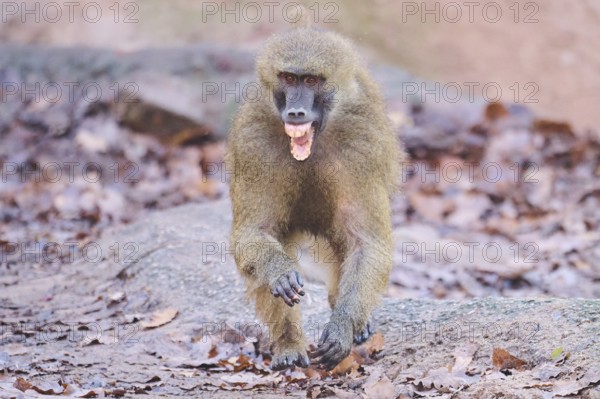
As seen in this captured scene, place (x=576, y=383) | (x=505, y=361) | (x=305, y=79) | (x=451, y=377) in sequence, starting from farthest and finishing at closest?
(x=305, y=79) → (x=505, y=361) → (x=451, y=377) → (x=576, y=383)

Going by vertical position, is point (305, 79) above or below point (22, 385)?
above

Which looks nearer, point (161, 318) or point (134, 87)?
point (161, 318)

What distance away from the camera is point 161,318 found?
7.34 metres

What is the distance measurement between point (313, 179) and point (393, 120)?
3.17 m

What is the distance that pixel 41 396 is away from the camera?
502cm

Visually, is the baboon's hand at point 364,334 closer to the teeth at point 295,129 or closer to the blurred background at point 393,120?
the teeth at point 295,129

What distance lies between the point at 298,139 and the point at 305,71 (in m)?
0.44

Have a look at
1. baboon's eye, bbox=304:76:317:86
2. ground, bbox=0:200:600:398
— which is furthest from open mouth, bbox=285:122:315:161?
ground, bbox=0:200:600:398

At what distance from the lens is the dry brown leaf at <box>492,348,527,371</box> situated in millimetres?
5559

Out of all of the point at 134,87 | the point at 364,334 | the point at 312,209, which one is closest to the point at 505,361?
the point at 364,334

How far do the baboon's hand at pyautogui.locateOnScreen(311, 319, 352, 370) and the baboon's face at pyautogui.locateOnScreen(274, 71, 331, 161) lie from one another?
109 centimetres

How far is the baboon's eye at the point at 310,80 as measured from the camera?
6193 millimetres

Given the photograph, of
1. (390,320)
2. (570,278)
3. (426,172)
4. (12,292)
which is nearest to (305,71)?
(390,320)

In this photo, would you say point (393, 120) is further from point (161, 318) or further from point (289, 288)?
point (289, 288)
